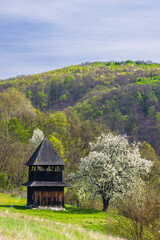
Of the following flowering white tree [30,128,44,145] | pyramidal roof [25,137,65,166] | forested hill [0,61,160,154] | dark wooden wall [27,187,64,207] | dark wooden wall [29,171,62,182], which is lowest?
dark wooden wall [27,187,64,207]

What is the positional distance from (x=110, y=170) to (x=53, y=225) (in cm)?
2240

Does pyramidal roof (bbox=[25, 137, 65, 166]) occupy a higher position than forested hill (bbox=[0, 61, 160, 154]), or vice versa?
forested hill (bbox=[0, 61, 160, 154])

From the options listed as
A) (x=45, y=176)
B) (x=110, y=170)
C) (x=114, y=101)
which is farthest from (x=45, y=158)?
(x=114, y=101)

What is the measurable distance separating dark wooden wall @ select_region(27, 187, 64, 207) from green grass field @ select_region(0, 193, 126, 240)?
162 cm

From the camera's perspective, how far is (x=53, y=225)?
16.8m

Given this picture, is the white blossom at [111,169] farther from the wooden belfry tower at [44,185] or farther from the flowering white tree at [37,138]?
the flowering white tree at [37,138]

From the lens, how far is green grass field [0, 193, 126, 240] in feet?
31.7

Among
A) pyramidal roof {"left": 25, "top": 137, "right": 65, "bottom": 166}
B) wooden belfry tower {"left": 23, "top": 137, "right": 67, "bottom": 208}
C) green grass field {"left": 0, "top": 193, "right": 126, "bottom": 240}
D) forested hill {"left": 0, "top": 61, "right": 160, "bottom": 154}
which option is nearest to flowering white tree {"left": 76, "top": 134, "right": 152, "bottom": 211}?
green grass field {"left": 0, "top": 193, "right": 126, "bottom": 240}

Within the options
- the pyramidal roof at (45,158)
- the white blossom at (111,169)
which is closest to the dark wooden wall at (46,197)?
the pyramidal roof at (45,158)

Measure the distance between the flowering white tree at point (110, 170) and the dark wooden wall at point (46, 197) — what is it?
16.5ft

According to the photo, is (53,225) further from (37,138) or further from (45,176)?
(37,138)

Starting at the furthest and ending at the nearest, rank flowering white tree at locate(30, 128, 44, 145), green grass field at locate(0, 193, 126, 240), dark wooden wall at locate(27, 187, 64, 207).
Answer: flowering white tree at locate(30, 128, 44, 145) < dark wooden wall at locate(27, 187, 64, 207) < green grass field at locate(0, 193, 126, 240)

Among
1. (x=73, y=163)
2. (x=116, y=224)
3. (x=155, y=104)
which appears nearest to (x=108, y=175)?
(x=116, y=224)

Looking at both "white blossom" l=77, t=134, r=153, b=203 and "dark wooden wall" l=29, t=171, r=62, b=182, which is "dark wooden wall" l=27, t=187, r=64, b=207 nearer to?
"dark wooden wall" l=29, t=171, r=62, b=182
